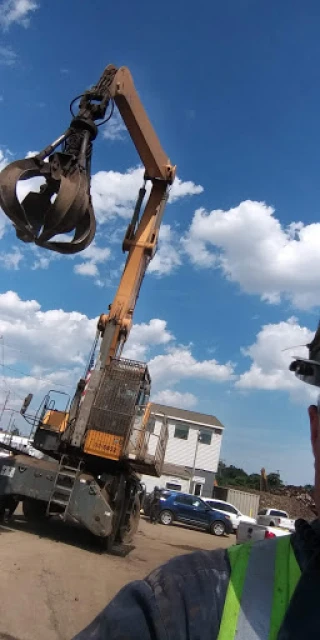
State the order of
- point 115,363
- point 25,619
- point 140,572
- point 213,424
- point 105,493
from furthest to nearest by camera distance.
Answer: point 213,424, point 115,363, point 105,493, point 140,572, point 25,619

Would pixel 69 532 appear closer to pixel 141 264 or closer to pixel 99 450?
pixel 99 450

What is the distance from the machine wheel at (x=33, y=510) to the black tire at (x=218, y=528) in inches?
557

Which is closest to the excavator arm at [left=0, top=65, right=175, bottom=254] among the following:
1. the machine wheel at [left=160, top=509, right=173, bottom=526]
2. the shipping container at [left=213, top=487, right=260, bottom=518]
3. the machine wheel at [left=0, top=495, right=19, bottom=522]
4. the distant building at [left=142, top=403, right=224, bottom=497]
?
the machine wheel at [left=0, top=495, right=19, bottom=522]

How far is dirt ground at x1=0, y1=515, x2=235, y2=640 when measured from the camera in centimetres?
568

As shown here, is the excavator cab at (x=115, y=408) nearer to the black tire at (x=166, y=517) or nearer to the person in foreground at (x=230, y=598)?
the person in foreground at (x=230, y=598)

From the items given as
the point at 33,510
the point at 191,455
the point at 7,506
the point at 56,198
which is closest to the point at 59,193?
the point at 56,198

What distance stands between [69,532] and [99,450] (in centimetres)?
316

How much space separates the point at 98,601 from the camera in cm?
685

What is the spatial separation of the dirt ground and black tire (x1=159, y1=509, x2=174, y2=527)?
12.5 metres

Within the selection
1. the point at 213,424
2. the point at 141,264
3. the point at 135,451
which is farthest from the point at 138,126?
the point at 213,424

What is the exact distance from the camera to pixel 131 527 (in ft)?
43.3

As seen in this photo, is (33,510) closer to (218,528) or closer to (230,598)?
(230,598)

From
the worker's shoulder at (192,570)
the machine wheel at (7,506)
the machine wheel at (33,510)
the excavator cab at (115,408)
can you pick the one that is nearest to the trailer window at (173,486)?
the machine wheel at (33,510)

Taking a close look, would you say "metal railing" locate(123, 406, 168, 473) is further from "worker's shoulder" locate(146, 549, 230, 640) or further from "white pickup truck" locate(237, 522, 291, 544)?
"worker's shoulder" locate(146, 549, 230, 640)
